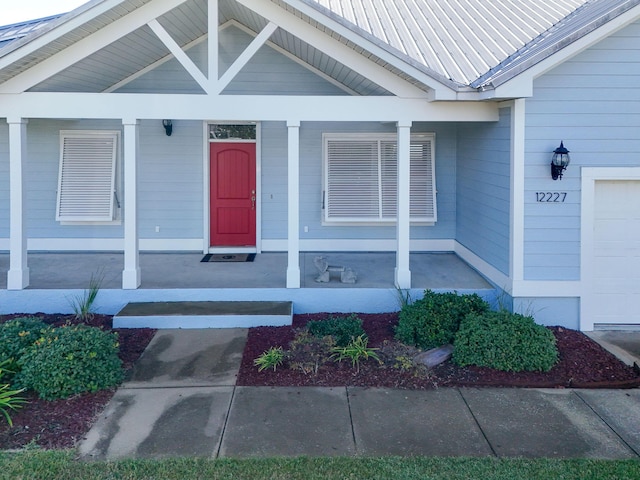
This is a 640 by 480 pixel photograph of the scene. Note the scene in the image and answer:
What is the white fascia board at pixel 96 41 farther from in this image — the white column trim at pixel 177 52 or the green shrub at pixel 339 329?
the green shrub at pixel 339 329

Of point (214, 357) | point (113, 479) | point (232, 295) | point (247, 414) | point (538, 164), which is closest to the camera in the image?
point (113, 479)

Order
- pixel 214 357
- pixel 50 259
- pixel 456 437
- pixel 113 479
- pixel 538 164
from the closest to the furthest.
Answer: pixel 113 479, pixel 456 437, pixel 214 357, pixel 538 164, pixel 50 259

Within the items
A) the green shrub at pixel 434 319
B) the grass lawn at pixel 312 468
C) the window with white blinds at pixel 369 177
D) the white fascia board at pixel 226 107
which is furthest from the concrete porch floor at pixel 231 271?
the grass lawn at pixel 312 468

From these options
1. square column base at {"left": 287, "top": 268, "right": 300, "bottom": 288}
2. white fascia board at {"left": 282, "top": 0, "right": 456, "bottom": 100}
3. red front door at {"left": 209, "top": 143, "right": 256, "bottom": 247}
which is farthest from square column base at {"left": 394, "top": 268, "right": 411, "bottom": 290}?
red front door at {"left": 209, "top": 143, "right": 256, "bottom": 247}

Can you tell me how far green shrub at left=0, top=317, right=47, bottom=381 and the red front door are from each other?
5351 millimetres

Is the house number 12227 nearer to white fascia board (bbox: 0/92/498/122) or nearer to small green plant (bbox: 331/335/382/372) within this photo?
white fascia board (bbox: 0/92/498/122)

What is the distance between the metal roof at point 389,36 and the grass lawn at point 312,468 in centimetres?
455

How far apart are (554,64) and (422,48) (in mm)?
2247

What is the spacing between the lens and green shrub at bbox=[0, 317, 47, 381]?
6.34 metres

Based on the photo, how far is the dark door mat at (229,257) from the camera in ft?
37.3

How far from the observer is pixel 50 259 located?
1130 cm

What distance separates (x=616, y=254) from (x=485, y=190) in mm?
2131

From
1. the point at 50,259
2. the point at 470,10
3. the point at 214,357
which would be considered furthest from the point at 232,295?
the point at 470,10

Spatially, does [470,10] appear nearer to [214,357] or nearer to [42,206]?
[214,357]
